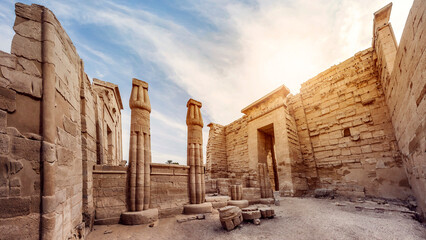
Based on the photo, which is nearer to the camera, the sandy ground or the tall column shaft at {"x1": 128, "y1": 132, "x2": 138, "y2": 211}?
the sandy ground

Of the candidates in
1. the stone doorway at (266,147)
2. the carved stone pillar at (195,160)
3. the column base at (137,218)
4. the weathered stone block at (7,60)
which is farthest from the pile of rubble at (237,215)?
the stone doorway at (266,147)

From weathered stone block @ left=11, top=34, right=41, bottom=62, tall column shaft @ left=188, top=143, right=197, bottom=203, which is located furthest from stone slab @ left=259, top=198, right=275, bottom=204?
weathered stone block @ left=11, top=34, right=41, bottom=62

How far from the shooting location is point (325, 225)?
4039 millimetres

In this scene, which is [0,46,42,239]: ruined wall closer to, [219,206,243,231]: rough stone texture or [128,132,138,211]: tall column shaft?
[128,132,138,211]: tall column shaft

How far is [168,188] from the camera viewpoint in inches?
226

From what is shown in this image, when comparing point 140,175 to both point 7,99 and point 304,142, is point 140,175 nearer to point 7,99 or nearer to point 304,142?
Answer: point 7,99

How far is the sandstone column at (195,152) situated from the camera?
626cm

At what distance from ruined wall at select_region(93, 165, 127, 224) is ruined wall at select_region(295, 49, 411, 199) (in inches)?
358

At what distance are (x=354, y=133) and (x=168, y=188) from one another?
850 centimetres

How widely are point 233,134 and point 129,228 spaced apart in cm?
1098

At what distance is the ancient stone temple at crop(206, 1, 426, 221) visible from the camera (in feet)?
20.9

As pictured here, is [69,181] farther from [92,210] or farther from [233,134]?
[233,134]

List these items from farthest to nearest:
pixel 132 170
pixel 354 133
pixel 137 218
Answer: pixel 354 133 < pixel 132 170 < pixel 137 218

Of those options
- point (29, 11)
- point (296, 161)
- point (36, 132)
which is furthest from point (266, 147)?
point (29, 11)
